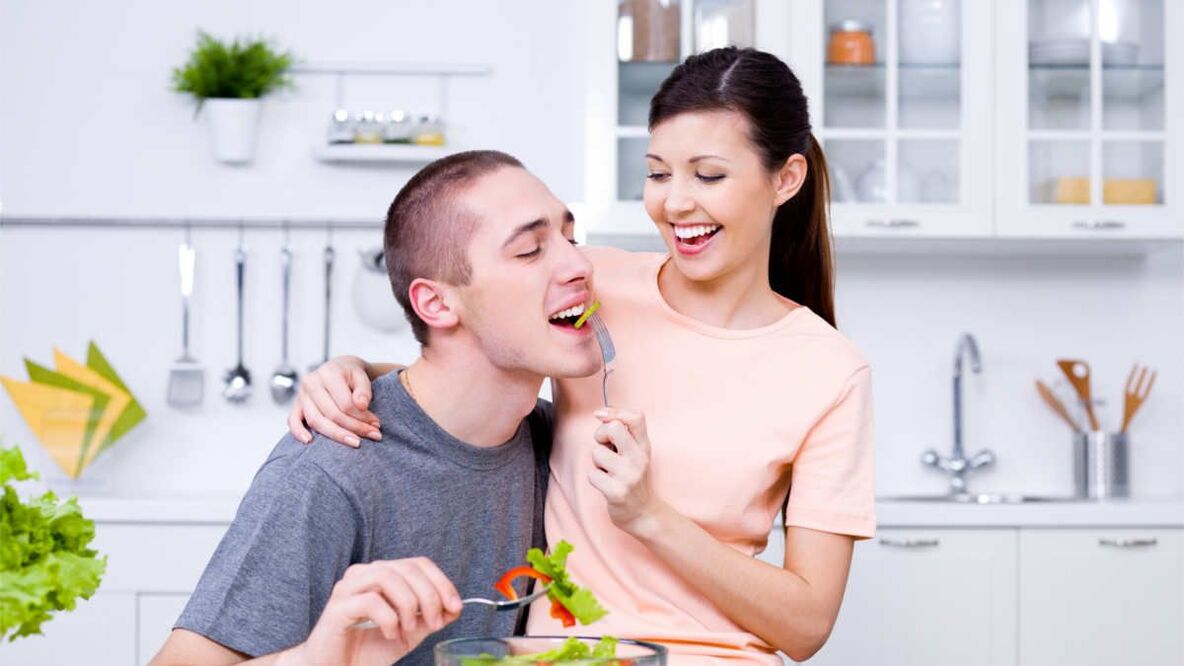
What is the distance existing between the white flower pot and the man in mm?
2032

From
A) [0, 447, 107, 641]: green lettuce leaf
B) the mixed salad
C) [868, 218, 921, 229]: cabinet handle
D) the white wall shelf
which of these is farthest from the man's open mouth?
the white wall shelf

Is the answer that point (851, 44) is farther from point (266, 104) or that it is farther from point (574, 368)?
point (574, 368)

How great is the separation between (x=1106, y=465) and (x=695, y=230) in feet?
7.32

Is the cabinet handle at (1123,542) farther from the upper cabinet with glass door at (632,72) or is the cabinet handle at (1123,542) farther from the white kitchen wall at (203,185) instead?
the upper cabinet with glass door at (632,72)

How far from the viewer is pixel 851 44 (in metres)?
3.60

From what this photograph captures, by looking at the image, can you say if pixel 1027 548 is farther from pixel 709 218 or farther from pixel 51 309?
pixel 51 309

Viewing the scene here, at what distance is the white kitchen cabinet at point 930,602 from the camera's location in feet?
10.8

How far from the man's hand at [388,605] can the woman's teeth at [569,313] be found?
552 mm

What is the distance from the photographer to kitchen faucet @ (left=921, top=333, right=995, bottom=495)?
3752mm

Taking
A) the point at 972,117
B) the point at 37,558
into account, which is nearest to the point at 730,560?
the point at 37,558

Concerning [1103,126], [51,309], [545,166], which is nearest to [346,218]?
[545,166]

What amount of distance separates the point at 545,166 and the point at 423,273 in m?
2.12

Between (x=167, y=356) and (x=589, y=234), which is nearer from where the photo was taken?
(x=589, y=234)

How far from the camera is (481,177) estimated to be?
5.46 feet
